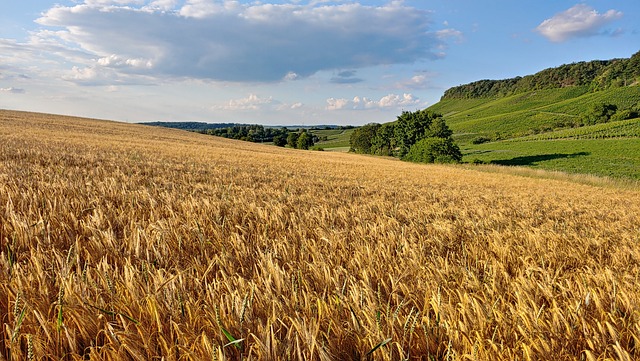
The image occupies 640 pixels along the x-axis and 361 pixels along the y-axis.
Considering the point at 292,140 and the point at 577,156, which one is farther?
the point at 292,140

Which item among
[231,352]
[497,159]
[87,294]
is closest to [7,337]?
[87,294]

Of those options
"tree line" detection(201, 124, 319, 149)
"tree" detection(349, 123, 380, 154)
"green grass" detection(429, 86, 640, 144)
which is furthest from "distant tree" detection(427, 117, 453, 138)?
"tree line" detection(201, 124, 319, 149)

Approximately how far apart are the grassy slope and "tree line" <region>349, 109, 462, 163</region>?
35.3 feet

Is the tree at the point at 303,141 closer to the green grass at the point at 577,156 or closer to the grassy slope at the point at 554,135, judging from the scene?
the grassy slope at the point at 554,135

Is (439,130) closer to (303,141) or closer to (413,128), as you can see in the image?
(413,128)

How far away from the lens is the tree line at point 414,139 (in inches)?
2544

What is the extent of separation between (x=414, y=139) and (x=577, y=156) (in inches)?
1262

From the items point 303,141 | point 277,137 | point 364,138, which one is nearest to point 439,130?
point 364,138

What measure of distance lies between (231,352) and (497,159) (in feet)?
264

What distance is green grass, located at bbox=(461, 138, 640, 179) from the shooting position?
51250 millimetres

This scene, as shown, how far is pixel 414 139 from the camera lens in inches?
3147

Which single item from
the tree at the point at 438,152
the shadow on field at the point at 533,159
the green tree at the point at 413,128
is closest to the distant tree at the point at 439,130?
the green tree at the point at 413,128

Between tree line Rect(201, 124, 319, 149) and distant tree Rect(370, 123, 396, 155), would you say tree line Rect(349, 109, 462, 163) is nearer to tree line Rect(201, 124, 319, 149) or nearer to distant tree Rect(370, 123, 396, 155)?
distant tree Rect(370, 123, 396, 155)

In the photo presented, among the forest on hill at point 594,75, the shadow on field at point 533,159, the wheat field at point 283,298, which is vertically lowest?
the shadow on field at point 533,159
